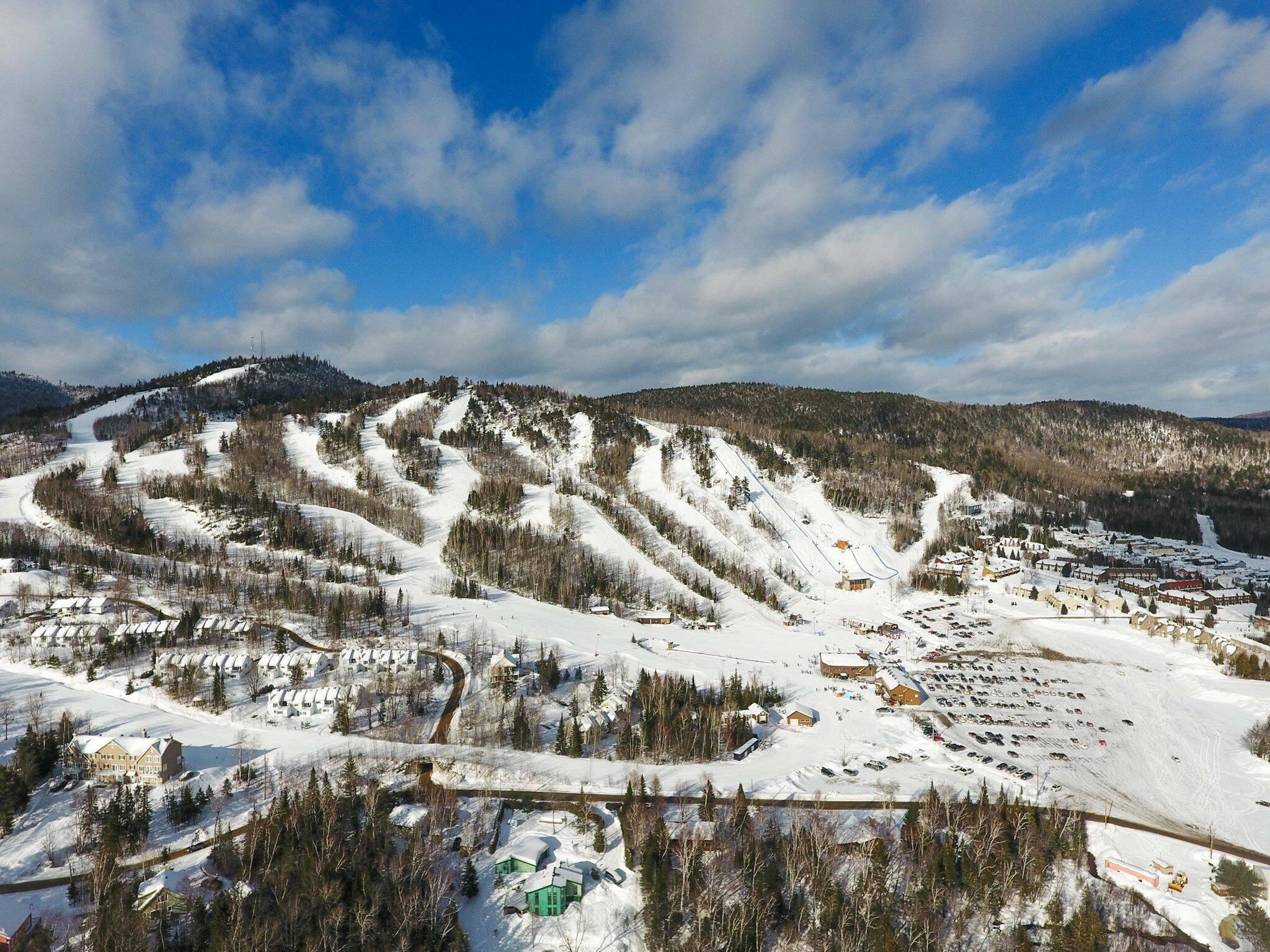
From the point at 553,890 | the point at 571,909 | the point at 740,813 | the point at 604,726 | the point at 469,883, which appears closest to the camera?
the point at 553,890

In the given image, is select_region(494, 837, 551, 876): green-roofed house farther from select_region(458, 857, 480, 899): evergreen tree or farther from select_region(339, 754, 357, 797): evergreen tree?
select_region(339, 754, 357, 797): evergreen tree

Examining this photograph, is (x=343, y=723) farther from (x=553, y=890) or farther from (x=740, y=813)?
(x=740, y=813)

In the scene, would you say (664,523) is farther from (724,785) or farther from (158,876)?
(158,876)

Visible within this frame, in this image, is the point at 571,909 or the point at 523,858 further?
the point at 523,858

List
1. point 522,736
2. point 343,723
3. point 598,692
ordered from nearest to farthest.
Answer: point 522,736, point 343,723, point 598,692

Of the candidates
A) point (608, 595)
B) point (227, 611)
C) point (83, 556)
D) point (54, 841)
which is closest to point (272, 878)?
point (54, 841)

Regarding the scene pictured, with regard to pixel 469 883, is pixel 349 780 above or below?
above

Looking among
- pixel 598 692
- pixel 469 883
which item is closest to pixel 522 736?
pixel 598 692
